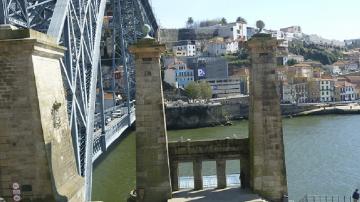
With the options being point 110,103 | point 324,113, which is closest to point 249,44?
point 110,103

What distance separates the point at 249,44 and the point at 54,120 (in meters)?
5.32

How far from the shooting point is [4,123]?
→ 9.12m

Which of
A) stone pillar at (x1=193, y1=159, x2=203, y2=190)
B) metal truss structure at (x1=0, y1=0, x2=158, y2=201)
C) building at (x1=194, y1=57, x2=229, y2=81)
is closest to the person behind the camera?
stone pillar at (x1=193, y1=159, x2=203, y2=190)

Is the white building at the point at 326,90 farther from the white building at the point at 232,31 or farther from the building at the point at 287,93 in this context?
the white building at the point at 232,31

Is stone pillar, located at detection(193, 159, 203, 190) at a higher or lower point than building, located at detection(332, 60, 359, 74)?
lower

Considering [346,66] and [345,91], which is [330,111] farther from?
[346,66]

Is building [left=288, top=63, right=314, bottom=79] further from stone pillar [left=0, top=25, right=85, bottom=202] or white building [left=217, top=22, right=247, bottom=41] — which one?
stone pillar [left=0, top=25, right=85, bottom=202]

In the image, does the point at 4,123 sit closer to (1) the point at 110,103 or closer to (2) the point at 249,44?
(2) the point at 249,44

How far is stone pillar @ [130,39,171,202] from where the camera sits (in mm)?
12820

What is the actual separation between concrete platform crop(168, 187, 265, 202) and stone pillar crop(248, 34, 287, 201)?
0.42 meters

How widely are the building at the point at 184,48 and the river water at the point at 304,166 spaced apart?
186 ft

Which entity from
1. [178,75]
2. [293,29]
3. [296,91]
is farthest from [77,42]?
[293,29]

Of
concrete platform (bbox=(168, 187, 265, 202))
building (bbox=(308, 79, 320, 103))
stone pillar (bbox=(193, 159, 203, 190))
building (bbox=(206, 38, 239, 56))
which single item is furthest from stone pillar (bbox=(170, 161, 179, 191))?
building (bbox=(206, 38, 239, 56))

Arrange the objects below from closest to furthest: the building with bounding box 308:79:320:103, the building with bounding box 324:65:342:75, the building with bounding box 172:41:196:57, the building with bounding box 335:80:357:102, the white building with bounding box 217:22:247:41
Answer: the building with bounding box 308:79:320:103 < the building with bounding box 335:80:357:102 < the building with bounding box 172:41:196:57 < the building with bounding box 324:65:342:75 < the white building with bounding box 217:22:247:41
